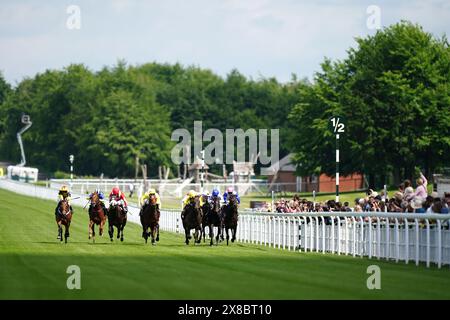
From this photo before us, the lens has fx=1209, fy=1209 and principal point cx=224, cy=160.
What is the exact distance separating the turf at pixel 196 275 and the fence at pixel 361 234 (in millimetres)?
547

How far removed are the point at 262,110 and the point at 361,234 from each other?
10024 cm

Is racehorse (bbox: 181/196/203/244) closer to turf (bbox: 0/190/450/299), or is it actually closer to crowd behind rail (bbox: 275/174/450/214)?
turf (bbox: 0/190/450/299)

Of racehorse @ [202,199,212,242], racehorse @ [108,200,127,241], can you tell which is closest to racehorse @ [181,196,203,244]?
racehorse @ [202,199,212,242]

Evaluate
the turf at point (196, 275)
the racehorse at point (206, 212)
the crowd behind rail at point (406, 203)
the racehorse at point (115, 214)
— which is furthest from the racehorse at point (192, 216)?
the crowd behind rail at point (406, 203)

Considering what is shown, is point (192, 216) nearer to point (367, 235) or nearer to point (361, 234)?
point (361, 234)

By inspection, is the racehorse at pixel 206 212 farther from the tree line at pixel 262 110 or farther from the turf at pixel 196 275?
the tree line at pixel 262 110

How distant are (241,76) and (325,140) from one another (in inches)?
2594

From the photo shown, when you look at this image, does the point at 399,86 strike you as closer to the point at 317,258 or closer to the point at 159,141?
the point at 317,258

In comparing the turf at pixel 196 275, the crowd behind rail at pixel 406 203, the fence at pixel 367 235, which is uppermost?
the crowd behind rail at pixel 406 203

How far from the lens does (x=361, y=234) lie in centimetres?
2442

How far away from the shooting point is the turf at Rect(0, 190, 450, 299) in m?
14.7

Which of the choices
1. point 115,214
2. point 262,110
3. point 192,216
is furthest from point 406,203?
point 262,110

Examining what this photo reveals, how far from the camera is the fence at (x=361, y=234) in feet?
68.2
